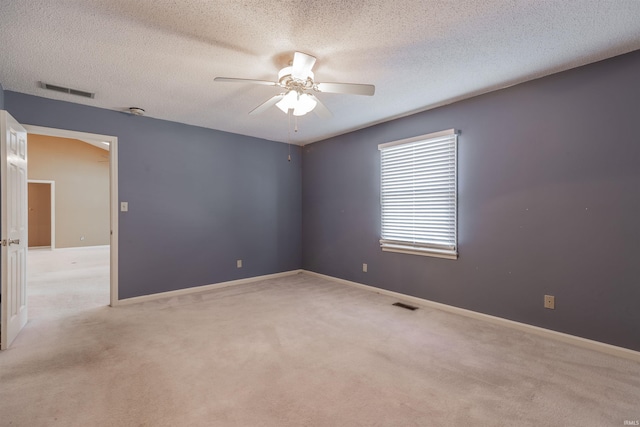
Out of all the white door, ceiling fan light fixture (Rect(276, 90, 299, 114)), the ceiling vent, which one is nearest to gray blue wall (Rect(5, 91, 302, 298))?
the ceiling vent

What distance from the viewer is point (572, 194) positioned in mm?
2621

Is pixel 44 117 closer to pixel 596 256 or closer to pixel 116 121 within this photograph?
pixel 116 121

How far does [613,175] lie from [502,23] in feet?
5.25

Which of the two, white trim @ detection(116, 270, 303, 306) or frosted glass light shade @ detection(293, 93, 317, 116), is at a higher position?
frosted glass light shade @ detection(293, 93, 317, 116)

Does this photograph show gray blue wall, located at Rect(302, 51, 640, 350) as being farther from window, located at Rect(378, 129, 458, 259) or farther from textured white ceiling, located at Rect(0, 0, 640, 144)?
textured white ceiling, located at Rect(0, 0, 640, 144)

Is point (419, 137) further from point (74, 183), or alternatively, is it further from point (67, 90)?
point (74, 183)

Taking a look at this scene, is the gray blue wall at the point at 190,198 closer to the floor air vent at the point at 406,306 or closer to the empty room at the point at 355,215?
the empty room at the point at 355,215

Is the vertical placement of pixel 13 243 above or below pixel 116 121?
below

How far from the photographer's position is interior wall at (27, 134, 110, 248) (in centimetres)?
841

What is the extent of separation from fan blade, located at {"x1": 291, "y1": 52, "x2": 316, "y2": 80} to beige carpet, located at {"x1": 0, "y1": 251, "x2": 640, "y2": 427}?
225 centimetres

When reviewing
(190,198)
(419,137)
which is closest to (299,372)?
(419,137)

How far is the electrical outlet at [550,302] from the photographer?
2723mm

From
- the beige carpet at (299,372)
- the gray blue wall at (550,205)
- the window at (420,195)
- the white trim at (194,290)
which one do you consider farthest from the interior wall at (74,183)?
the gray blue wall at (550,205)

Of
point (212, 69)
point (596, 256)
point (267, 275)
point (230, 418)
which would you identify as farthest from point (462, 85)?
point (267, 275)
